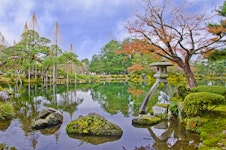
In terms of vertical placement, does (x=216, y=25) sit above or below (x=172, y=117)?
above

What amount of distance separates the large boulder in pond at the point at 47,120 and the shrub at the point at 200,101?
15.0ft

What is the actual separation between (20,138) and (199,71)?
145ft

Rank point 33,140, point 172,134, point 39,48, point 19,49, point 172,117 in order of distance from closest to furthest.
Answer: point 33,140, point 172,134, point 172,117, point 19,49, point 39,48

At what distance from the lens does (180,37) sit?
9734 mm

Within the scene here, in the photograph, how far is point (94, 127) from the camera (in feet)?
20.5

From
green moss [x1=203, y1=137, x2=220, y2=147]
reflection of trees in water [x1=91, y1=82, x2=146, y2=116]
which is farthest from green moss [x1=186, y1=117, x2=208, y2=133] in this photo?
reflection of trees in water [x1=91, y1=82, x2=146, y2=116]

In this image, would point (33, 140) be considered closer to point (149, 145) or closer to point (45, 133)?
point (45, 133)

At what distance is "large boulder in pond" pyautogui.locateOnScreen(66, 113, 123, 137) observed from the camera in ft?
20.1

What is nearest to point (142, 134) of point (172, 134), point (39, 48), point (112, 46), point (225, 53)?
point (172, 134)

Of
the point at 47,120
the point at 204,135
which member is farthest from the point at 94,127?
the point at 204,135

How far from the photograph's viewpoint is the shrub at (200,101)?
608 centimetres

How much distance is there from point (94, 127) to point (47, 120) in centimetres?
191

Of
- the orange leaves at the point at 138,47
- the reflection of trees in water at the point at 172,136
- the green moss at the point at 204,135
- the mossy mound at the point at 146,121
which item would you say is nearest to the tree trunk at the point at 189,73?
the orange leaves at the point at 138,47

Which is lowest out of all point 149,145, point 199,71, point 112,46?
point 149,145
